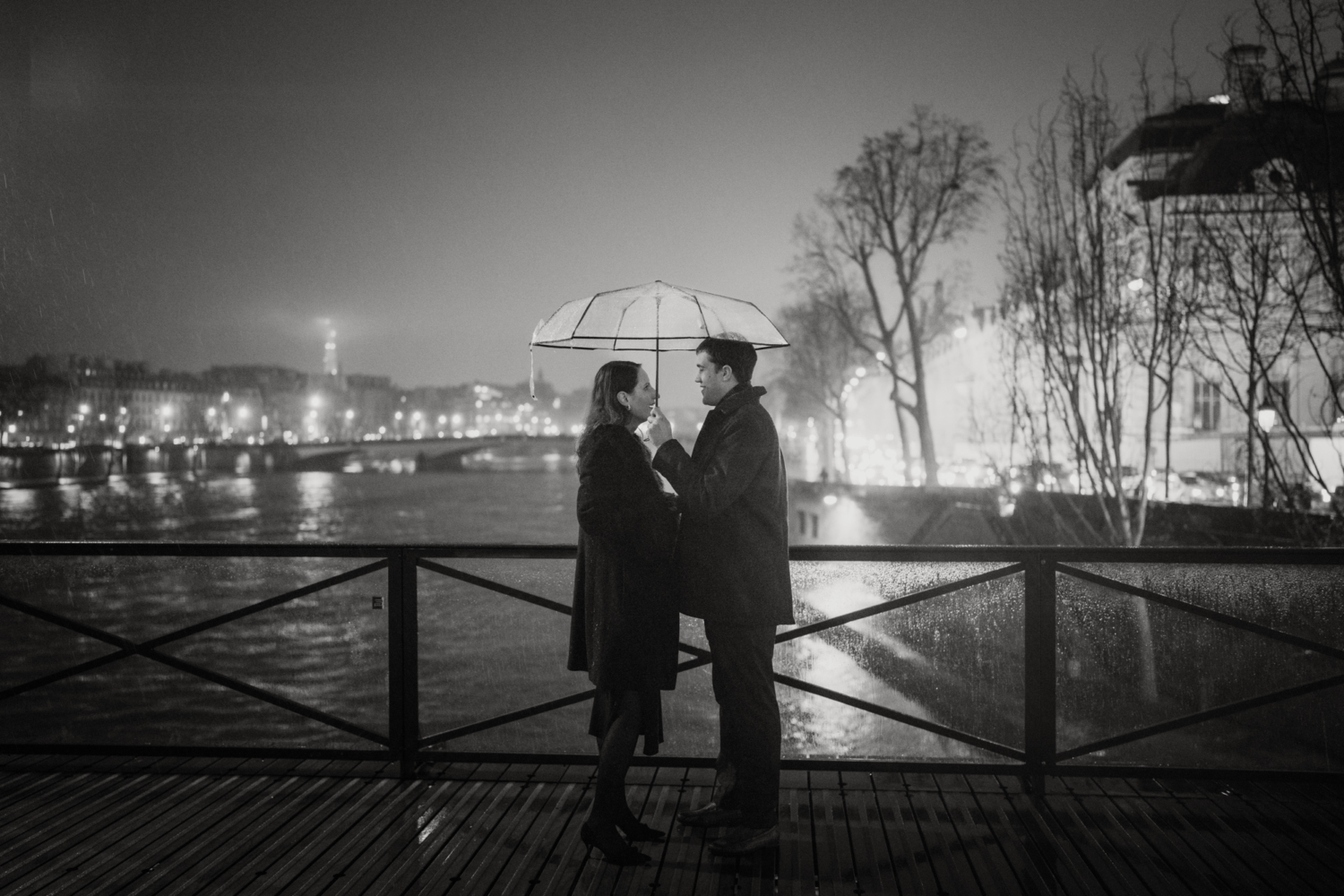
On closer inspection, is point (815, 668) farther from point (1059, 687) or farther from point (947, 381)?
point (947, 381)

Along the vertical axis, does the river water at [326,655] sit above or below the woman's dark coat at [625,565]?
below

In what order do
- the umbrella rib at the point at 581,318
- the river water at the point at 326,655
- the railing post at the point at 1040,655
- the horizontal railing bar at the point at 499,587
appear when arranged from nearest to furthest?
the umbrella rib at the point at 581,318, the railing post at the point at 1040,655, the horizontal railing bar at the point at 499,587, the river water at the point at 326,655

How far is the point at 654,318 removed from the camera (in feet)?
15.9

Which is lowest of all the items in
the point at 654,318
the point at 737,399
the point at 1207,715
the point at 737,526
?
the point at 1207,715

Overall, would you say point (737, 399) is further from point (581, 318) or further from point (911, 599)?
point (911, 599)

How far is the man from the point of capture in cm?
411

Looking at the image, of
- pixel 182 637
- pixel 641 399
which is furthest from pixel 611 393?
pixel 182 637

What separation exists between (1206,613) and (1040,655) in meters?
0.79

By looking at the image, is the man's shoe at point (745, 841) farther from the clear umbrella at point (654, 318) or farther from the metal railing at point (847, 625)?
the clear umbrella at point (654, 318)

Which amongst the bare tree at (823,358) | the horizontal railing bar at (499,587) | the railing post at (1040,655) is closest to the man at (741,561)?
the horizontal railing bar at (499,587)

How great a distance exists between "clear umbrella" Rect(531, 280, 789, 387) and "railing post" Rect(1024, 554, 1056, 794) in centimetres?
171

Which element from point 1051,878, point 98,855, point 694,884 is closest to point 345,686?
point 98,855

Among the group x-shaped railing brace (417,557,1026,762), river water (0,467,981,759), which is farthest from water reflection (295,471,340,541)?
x-shaped railing brace (417,557,1026,762)

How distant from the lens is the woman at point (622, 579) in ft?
13.2
